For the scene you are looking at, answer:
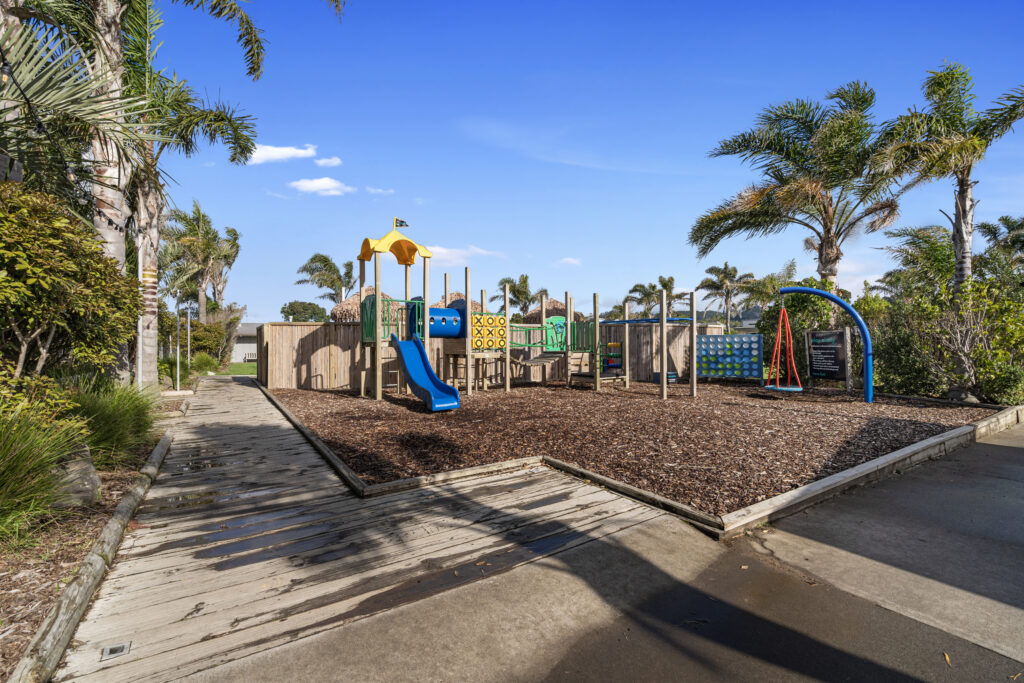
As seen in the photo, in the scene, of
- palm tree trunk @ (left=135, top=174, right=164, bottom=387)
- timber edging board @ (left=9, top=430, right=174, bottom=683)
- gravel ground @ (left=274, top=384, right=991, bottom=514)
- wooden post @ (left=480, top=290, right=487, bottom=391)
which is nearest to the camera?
timber edging board @ (left=9, top=430, right=174, bottom=683)

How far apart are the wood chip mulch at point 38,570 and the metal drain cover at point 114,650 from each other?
0.28m

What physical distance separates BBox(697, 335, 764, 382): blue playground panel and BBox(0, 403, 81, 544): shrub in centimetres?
1430

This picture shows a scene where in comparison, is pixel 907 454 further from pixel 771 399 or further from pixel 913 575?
pixel 771 399

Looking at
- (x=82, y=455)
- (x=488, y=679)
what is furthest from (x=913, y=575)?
(x=82, y=455)

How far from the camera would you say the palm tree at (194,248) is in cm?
1912

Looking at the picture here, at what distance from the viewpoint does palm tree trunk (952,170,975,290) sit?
10.9 meters

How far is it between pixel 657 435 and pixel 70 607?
587 centimetres

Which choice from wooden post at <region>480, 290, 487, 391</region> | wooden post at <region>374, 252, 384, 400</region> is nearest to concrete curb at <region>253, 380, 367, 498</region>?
wooden post at <region>374, 252, 384, 400</region>

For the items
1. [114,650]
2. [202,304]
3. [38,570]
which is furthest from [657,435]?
[202,304]

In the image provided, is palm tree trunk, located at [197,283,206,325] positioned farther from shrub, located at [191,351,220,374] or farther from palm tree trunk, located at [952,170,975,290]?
palm tree trunk, located at [952,170,975,290]

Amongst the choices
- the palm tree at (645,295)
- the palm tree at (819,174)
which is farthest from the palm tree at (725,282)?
the palm tree at (819,174)

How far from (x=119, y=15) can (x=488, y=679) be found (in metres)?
11.7

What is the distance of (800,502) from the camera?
4184 mm

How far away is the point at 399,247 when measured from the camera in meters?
11.5
